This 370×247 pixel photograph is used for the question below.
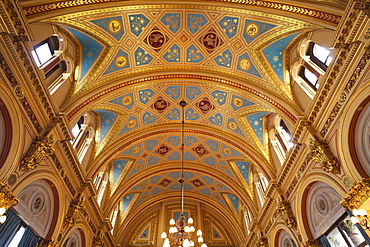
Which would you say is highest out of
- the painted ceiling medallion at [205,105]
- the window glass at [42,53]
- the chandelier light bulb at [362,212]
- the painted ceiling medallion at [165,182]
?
the painted ceiling medallion at [165,182]

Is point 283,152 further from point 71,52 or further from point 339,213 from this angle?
point 71,52

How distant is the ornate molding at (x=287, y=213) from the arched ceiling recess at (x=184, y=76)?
165 centimetres

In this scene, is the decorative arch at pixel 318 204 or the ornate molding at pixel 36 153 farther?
the decorative arch at pixel 318 204

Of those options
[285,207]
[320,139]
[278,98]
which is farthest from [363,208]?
[278,98]

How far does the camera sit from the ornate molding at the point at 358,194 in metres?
6.20

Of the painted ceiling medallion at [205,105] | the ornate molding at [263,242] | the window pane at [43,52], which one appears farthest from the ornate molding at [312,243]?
the window pane at [43,52]

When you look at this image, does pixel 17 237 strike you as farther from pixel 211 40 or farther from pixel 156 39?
pixel 211 40

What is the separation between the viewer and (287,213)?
32.8 ft

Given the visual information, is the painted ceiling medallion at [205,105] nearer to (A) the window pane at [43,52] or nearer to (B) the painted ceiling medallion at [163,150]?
(B) the painted ceiling medallion at [163,150]

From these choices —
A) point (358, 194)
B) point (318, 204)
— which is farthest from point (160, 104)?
point (358, 194)

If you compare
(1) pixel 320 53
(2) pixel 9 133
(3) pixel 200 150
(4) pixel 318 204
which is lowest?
(4) pixel 318 204

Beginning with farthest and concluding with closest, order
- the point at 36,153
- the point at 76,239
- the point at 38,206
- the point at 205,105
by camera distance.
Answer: the point at 205,105, the point at 76,239, the point at 38,206, the point at 36,153

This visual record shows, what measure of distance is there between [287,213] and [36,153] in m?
9.04

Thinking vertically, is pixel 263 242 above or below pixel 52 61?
below
